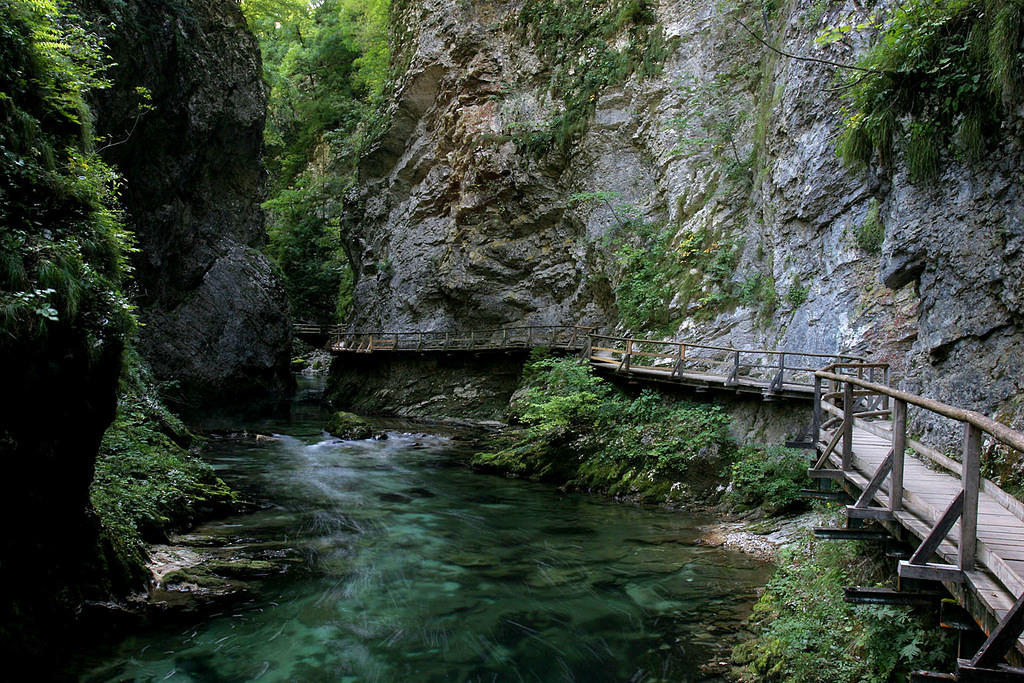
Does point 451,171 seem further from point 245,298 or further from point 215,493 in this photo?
point 215,493

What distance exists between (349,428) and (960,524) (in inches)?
656

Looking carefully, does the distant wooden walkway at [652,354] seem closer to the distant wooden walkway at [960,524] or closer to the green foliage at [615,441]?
the green foliage at [615,441]

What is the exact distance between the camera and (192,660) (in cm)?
523

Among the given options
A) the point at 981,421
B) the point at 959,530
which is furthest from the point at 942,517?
the point at 981,421

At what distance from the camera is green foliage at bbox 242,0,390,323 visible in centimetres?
3678

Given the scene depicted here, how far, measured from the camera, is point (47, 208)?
5.63 m

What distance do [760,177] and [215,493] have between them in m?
14.0

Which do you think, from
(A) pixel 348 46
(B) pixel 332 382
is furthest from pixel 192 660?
(A) pixel 348 46

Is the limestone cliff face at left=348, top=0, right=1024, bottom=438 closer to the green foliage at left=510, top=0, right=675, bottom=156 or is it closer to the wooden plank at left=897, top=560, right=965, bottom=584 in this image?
the green foliage at left=510, top=0, right=675, bottom=156

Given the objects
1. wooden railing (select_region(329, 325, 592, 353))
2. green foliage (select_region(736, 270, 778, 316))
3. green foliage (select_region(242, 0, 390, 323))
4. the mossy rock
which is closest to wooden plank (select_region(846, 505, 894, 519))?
green foliage (select_region(736, 270, 778, 316))

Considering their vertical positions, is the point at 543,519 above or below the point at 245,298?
below

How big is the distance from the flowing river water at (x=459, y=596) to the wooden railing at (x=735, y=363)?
3.29m

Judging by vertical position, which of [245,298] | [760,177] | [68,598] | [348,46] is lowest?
[68,598]

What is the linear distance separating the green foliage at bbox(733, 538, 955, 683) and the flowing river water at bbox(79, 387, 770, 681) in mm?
478
